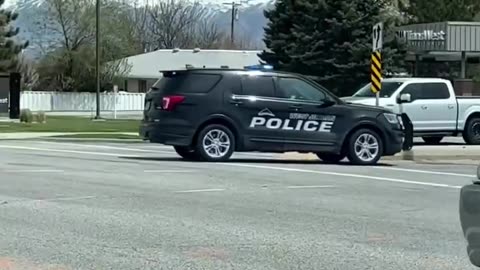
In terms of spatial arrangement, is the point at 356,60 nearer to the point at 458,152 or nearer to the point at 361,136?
the point at 458,152

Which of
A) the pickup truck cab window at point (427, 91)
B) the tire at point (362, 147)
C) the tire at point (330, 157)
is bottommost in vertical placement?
the tire at point (330, 157)

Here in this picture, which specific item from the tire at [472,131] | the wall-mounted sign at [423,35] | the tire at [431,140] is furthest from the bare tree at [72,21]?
the tire at [472,131]

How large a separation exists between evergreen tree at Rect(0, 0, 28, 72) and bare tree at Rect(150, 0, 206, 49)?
36833 mm

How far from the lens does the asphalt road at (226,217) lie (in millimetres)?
8109

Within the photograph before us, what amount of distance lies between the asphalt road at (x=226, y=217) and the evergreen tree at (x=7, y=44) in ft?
140

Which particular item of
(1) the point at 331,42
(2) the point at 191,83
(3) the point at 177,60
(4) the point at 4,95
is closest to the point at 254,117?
(2) the point at 191,83

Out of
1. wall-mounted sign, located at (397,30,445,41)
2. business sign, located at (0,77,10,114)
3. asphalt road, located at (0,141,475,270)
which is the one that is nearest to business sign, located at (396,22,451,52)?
wall-mounted sign, located at (397,30,445,41)

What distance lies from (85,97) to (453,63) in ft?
91.8

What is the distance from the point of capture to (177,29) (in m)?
98.2

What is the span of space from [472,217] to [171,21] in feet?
307

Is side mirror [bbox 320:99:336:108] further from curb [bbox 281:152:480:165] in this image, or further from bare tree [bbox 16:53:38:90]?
bare tree [bbox 16:53:38:90]

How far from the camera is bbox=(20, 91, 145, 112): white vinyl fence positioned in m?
65.8

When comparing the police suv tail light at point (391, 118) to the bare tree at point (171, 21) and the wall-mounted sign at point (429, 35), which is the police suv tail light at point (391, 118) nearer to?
the wall-mounted sign at point (429, 35)

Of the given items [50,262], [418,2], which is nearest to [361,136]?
Result: [50,262]
